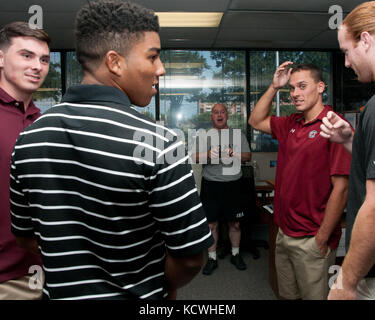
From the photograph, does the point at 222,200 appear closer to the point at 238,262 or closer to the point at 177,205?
the point at 238,262

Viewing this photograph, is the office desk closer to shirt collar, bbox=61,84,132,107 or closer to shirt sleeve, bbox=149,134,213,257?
shirt sleeve, bbox=149,134,213,257

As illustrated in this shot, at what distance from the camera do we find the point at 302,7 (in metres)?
2.84

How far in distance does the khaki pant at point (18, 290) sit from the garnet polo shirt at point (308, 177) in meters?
1.39

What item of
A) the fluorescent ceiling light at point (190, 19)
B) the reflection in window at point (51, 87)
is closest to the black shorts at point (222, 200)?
the fluorescent ceiling light at point (190, 19)

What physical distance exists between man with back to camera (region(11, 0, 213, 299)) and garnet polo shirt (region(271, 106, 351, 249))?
112 centimetres

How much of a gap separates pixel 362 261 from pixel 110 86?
35.7 inches

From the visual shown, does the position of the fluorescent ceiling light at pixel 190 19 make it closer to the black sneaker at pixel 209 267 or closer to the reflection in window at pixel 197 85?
the reflection in window at pixel 197 85

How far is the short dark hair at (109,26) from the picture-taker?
2.36ft

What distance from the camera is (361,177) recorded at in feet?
3.46

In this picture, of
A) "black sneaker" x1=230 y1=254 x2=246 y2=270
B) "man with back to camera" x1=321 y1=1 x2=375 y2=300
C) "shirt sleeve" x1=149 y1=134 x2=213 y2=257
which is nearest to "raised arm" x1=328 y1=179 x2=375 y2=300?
"man with back to camera" x1=321 y1=1 x2=375 y2=300

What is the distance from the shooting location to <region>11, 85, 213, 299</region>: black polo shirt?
674 millimetres
